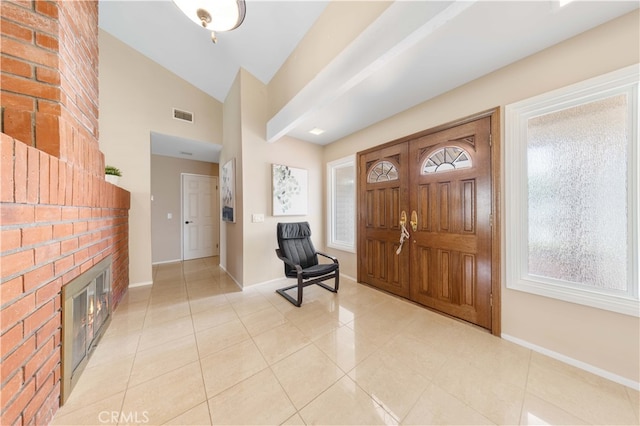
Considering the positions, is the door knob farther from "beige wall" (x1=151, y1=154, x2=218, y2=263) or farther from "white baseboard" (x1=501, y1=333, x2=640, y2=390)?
"beige wall" (x1=151, y1=154, x2=218, y2=263)

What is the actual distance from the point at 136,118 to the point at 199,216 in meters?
2.39

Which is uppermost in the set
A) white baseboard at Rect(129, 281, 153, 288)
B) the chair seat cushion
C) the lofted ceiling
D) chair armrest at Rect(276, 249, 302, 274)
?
the lofted ceiling

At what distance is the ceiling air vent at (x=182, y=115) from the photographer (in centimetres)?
326

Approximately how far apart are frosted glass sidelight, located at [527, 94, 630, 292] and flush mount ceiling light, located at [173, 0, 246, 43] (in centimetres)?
246

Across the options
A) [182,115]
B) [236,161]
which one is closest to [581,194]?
[236,161]

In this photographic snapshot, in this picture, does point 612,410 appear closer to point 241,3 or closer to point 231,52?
point 241,3

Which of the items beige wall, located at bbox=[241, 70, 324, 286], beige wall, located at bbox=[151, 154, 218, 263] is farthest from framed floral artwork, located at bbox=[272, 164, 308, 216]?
beige wall, located at bbox=[151, 154, 218, 263]

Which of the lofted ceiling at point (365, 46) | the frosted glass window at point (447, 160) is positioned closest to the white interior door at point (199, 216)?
the lofted ceiling at point (365, 46)

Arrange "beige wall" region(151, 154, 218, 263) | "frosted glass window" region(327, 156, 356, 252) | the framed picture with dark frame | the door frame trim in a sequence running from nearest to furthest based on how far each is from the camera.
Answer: the door frame trim
the framed picture with dark frame
"frosted glass window" region(327, 156, 356, 252)
"beige wall" region(151, 154, 218, 263)

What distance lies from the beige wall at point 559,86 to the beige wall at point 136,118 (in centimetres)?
407

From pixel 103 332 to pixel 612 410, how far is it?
3767mm

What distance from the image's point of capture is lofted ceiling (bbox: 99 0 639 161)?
1.28 m

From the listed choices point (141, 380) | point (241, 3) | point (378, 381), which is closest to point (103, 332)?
point (141, 380)

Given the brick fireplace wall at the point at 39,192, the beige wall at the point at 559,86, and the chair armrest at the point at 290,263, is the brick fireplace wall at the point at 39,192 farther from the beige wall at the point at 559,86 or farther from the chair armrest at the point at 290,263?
the beige wall at the point at 559,86
